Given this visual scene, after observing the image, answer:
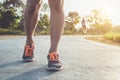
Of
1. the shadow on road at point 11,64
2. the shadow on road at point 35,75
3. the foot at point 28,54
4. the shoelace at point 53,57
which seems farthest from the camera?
the foot at point 28,54

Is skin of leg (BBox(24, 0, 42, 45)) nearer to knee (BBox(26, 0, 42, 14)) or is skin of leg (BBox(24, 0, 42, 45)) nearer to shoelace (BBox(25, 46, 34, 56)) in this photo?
knee (BBox(26, 0, 42, 14))

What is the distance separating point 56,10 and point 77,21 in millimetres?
69044

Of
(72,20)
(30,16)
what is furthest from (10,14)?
(30,16)

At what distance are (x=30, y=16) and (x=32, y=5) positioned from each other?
20 centimetres

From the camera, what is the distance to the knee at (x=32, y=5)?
457cm

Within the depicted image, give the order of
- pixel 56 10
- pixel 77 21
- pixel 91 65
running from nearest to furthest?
pixel 56 10 → pixel 91 65 → pixel 77 21

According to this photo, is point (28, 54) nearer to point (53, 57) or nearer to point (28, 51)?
point (28, 51)

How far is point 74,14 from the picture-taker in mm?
75125

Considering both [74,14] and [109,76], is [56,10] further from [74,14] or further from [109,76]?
[74,14]

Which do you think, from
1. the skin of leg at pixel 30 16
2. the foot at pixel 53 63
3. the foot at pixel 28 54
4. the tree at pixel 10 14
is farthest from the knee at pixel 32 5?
the tree at pixel 10 14

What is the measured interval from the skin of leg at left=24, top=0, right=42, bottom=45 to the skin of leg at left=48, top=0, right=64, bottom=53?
53cm

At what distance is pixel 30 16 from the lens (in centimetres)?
476

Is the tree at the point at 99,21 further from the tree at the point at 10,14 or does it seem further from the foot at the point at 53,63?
the foot at the point at 53,63

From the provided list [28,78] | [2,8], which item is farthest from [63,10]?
[2,8]
